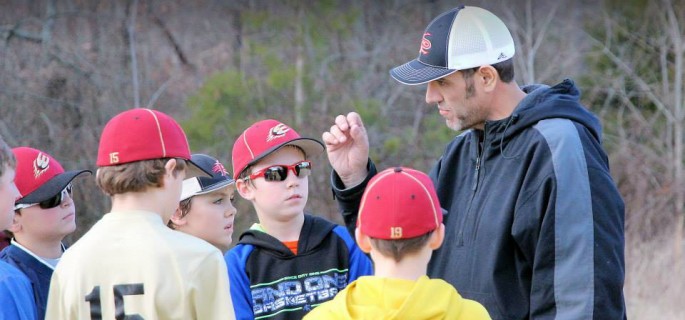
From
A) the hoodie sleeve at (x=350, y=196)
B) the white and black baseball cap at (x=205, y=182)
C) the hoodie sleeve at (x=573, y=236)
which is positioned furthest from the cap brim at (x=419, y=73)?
the white and black baseball cap at (x=205, y=182)

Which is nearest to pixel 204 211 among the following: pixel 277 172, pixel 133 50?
pixel 277 172

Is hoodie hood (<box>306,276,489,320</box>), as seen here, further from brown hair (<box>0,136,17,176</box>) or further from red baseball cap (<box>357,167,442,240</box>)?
brown hair (<box>0,136,17,176</box>)

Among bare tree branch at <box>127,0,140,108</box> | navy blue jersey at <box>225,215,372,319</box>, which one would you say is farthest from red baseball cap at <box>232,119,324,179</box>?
bare tree branch at <box>127,0,140,108</box>

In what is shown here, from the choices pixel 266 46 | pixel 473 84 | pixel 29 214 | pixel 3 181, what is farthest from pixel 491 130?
pixel 266 46

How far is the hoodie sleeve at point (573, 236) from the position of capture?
3305 mm

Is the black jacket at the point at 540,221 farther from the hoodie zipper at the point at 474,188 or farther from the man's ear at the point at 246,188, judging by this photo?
the man's ear at the point at 246,188

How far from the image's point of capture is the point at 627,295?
1032cm

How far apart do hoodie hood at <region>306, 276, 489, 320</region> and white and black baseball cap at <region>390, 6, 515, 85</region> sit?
3.32 feet

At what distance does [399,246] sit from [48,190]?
7.07 feet

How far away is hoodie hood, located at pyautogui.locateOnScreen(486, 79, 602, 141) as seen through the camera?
138 inches

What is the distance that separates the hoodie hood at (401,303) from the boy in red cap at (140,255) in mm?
516

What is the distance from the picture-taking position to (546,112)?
3.52 m

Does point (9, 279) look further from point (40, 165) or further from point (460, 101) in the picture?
point (460, 101)

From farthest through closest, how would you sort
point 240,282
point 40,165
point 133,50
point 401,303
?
point 133,50 → point 40,165 → point 240,282 → point 401,303
